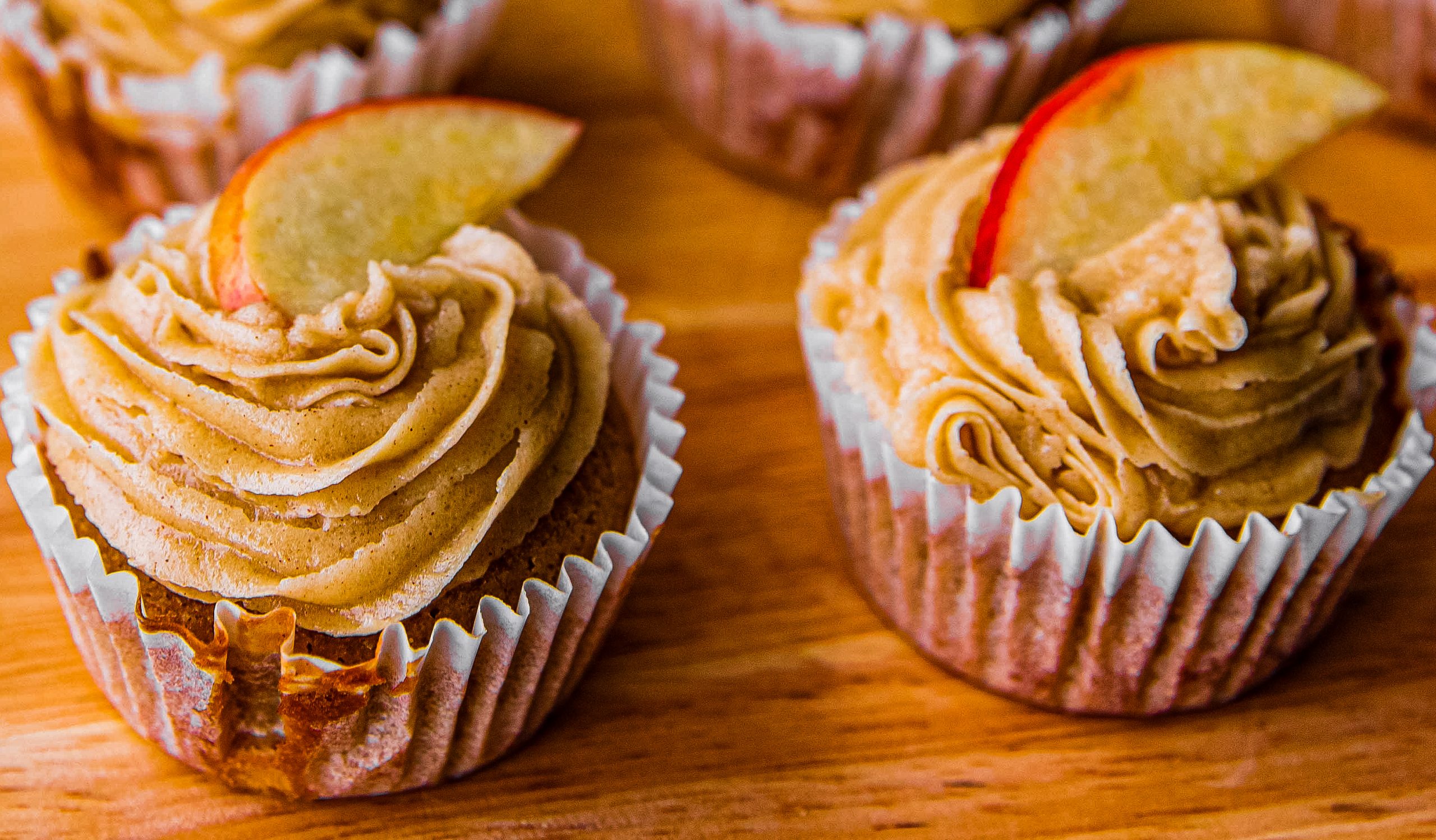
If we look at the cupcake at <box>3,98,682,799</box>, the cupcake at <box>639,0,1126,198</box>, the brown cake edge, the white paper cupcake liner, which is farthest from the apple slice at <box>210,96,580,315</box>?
the white paper cupcake liner

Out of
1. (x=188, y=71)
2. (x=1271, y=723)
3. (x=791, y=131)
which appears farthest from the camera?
(x=791, y=131)

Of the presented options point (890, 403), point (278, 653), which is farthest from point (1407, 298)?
point (278, 653)

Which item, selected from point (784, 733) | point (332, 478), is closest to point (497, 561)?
point (332, 478)

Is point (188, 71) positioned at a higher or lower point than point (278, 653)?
higher

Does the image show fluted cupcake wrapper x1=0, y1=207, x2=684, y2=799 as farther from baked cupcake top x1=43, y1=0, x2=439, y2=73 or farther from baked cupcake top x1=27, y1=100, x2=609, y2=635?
baked cupcake top x1=43, y1=0, x2=439, y2=73

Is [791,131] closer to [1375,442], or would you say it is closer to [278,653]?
[1375,442]

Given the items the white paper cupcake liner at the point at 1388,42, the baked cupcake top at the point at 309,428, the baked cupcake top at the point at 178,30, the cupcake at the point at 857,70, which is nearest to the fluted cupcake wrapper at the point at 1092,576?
the baked cupcake top at the point at 309,428

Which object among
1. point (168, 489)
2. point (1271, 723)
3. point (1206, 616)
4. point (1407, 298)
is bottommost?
point (1271, 723)
